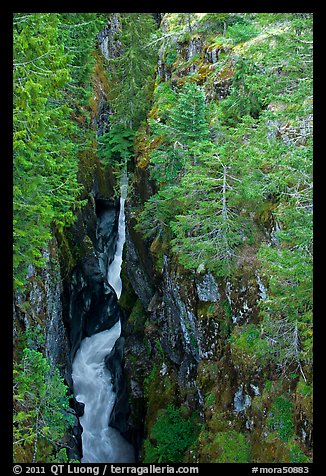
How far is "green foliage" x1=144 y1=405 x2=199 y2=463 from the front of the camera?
14227mm

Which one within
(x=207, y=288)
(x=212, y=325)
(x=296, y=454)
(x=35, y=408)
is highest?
(x=207, y=288)

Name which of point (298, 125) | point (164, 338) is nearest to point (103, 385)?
point (164, 338)

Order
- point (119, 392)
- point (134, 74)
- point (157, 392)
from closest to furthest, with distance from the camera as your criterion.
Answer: point (157, 392) → point (119, 392) → point (134, 74)

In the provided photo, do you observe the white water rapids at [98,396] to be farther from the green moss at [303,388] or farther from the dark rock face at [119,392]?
the green moss at [303,388]

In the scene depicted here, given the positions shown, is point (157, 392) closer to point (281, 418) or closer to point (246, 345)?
point (246, 345)

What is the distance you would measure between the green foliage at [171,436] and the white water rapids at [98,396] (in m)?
4.54

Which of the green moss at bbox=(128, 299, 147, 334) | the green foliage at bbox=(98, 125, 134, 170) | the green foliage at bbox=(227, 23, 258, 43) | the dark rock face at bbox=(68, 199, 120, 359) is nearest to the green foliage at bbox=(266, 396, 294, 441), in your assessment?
the green moss at bbox=(128, 299, 147, 334)

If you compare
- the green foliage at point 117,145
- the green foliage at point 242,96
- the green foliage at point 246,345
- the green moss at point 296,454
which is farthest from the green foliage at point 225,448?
the green foliage at point 117,145

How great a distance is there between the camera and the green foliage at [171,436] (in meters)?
14.2

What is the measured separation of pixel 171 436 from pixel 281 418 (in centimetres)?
675

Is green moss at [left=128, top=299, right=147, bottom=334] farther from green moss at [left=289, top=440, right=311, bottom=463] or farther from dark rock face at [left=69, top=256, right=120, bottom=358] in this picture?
green moss at [left=289, top=440, right=311, bottom=463]

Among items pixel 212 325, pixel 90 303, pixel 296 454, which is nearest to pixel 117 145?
pixel 90 303

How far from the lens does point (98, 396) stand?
21672mm
